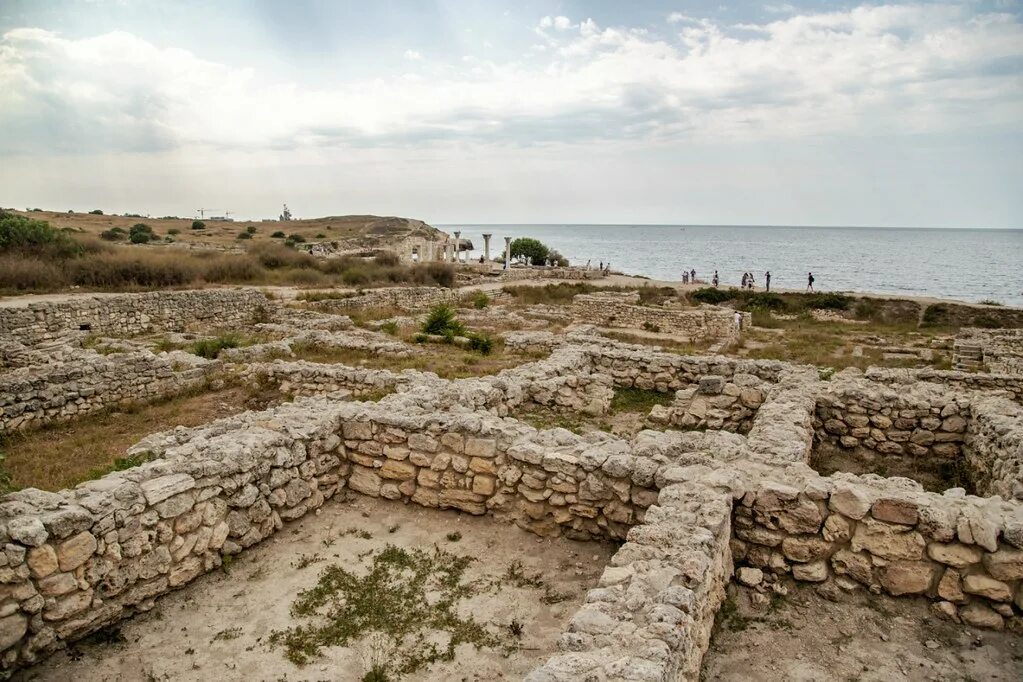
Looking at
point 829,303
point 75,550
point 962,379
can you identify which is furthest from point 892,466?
point 829,303

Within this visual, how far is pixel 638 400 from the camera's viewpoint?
12359 millimetres

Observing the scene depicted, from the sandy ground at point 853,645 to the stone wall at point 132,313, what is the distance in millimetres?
21584

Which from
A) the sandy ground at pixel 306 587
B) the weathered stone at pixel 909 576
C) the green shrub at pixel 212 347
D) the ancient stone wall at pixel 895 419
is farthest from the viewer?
the green shrub at pixel 212 347

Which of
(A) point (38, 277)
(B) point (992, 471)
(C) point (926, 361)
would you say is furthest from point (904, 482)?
(A) point (38, 277)

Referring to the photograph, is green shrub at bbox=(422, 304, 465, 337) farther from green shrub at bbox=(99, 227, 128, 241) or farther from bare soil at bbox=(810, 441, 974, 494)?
green shrub at bbox=(99, 227, 128, 241)

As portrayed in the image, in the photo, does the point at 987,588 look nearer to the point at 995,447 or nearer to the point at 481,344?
the point at 995,447

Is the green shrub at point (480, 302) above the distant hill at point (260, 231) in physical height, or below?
below

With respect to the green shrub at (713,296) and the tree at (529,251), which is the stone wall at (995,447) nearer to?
the green shrub at (713,296)

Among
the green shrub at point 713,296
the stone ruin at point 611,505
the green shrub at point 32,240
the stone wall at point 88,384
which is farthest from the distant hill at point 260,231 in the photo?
the stone ruin at point 611,505

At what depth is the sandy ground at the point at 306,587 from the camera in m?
4.80

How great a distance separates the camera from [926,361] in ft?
69.5

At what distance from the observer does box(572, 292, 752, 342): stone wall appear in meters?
26.7

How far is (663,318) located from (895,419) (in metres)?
19.1

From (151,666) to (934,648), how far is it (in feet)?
20.7
